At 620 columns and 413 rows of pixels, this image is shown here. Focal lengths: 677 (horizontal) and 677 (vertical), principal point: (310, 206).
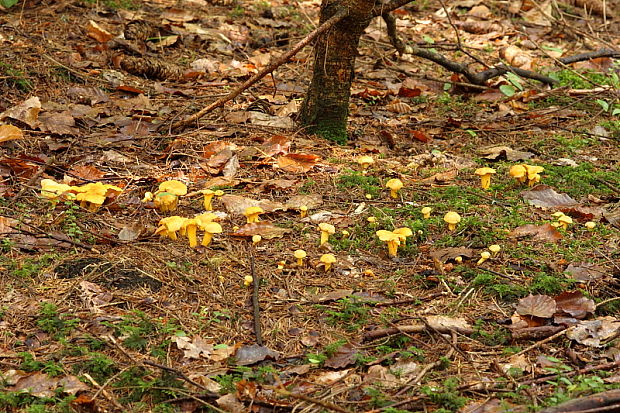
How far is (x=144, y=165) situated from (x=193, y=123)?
0.80 meters

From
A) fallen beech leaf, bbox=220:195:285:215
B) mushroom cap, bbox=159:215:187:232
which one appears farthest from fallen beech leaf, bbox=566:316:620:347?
mushroom cap, bbox=159:215:187:232

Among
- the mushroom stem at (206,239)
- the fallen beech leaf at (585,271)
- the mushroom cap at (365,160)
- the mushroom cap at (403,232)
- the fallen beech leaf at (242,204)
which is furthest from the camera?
the mushroom cap at (365,160)

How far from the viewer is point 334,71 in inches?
203

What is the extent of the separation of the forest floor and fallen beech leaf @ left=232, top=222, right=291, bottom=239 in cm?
1

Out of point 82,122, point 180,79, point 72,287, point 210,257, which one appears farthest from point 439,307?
point 180,79

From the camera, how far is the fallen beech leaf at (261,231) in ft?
13.0

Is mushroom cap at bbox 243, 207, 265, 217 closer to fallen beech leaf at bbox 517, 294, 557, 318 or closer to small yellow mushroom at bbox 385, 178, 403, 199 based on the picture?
small yellow mushroom at bbox 385, 178, 403, 199

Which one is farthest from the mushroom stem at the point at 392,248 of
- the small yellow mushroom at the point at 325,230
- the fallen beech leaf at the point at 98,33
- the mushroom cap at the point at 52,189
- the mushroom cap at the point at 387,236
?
the fallen beech leaf at the point at 98,33

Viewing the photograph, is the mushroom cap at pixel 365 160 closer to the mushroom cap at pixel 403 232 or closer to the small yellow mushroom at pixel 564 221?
the mushroom cap at pixel 403 232

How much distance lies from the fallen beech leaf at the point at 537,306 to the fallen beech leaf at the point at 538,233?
0.70 m

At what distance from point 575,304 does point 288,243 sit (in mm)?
1595

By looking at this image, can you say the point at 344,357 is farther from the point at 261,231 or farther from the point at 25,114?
the point at 25,114

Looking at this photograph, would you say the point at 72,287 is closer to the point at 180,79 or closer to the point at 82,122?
the point at 82,122

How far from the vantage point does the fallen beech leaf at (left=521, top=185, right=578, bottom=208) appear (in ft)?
14.4
